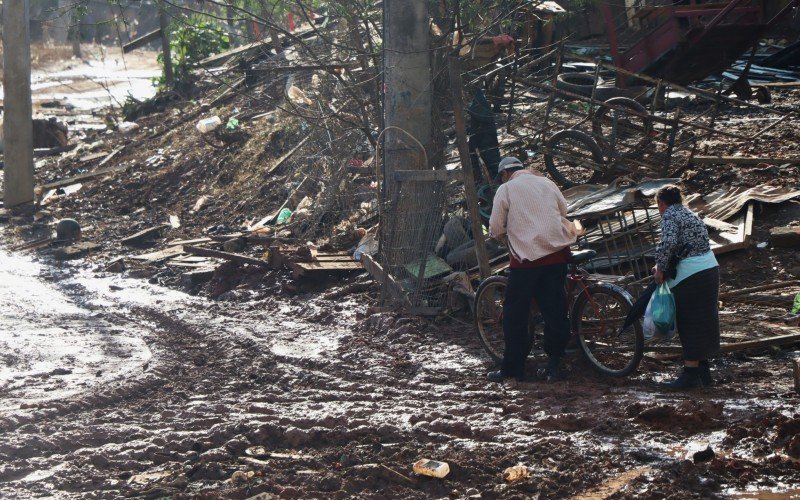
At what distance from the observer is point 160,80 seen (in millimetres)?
26172

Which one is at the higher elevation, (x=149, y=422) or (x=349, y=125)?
(x=349, y=125)

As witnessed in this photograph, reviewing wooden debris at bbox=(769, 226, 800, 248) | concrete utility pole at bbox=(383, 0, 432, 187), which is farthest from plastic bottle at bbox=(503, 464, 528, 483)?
concrete utility pole at bbox=(383, 0, 432, 187)

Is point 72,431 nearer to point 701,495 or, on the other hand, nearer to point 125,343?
point 125,343

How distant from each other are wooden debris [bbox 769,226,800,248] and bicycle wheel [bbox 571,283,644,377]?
3.03 metres

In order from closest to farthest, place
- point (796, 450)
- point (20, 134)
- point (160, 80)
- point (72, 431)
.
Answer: point (796, 450), point (72, 431), point (20, 134), point (160, 80)

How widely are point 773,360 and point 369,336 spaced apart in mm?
3872

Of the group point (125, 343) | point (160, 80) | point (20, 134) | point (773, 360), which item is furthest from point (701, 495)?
point (160, 80)

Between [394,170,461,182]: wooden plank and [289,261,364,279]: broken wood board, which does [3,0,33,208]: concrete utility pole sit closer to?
[289,261,364,279]: broken wood board

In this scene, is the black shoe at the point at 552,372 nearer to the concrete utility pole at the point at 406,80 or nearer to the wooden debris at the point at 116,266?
the concrete utility pole at the point at 406,80

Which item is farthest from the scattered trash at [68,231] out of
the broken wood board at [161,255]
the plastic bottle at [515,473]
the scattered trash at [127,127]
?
the plastic bottle at [515,473]

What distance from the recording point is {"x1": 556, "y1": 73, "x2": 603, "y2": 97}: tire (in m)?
14.2

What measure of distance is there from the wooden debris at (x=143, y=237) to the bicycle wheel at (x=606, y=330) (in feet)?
31.2

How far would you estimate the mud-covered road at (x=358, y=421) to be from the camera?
18.0ft

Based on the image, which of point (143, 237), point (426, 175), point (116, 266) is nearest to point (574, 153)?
point (426, 175)
